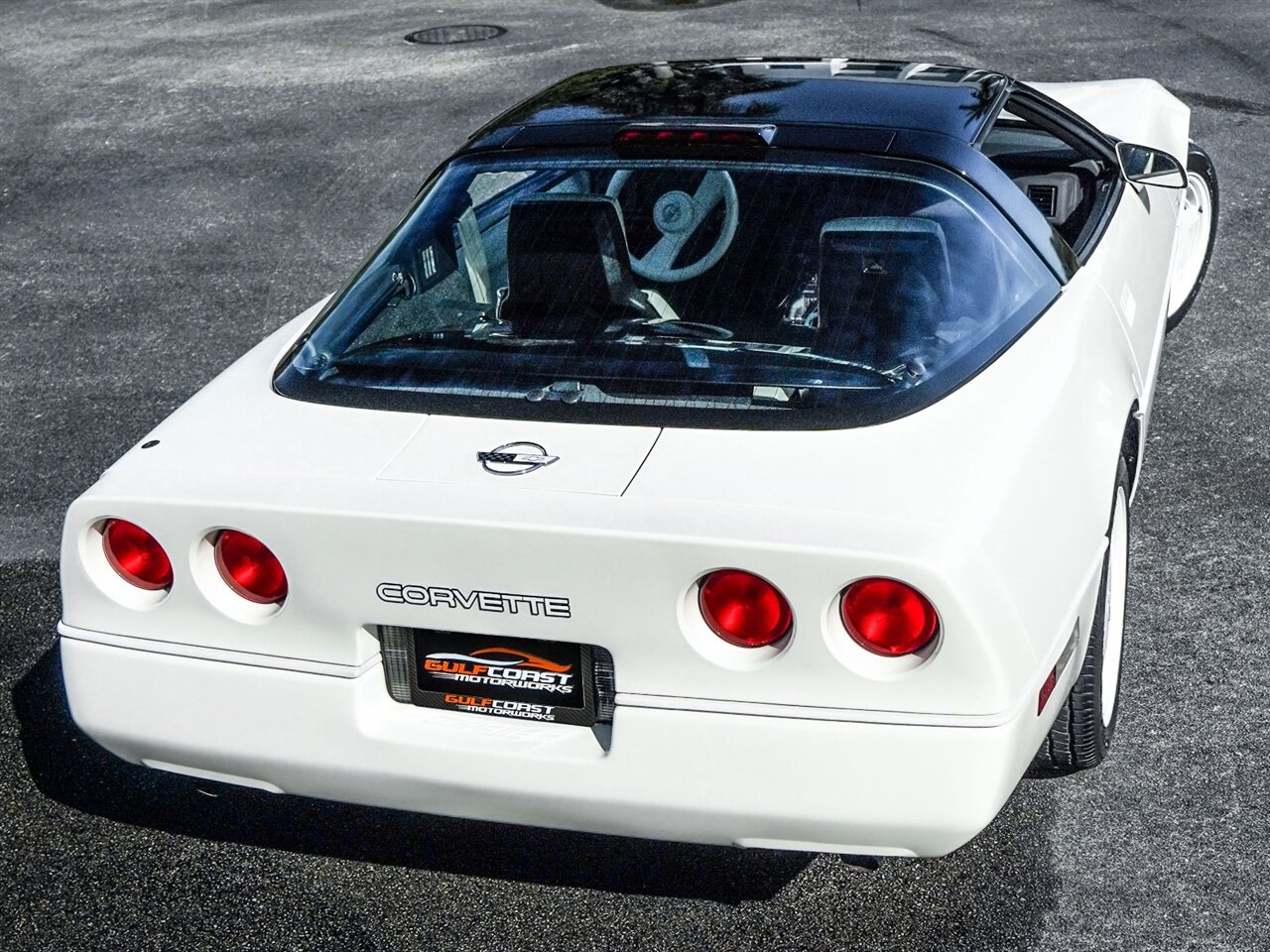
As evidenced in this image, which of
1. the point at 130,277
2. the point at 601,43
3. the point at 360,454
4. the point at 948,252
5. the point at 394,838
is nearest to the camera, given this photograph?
the point at 360,454

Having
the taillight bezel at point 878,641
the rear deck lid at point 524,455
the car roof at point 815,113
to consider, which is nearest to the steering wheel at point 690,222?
the car roof at point 815,113

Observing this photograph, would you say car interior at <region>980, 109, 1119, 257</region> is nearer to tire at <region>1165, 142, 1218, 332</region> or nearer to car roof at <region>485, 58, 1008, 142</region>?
car roof at <region>485, 58, 1008, 142</region>

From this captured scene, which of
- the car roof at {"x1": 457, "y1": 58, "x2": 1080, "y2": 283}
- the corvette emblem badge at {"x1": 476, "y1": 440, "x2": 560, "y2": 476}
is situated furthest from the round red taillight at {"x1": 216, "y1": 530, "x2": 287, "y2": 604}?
the car roof at {"x1": 457, "y1": 58, "x2": 1080, "y2": 283}

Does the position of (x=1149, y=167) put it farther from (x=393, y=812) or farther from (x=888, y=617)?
(x=393, y=812)

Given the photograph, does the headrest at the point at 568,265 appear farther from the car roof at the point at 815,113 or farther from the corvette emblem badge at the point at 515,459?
the corvette emblem badge at the point at 515,459

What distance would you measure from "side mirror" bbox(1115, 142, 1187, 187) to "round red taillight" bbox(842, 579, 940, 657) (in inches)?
85.6

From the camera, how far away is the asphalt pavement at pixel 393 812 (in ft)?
10.5

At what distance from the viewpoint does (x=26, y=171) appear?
928cm

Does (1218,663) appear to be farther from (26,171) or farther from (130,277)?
(26,171)

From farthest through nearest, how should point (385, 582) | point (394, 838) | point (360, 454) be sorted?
point (394, 838) < point (360, 454) < point (385, 582)

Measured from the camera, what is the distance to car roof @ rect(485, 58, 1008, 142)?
140 inches

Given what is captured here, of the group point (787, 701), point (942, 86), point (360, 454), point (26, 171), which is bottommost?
point (26, 171)

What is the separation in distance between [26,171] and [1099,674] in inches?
315

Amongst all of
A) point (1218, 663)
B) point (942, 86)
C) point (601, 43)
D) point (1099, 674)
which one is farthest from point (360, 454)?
point (601, 43)
